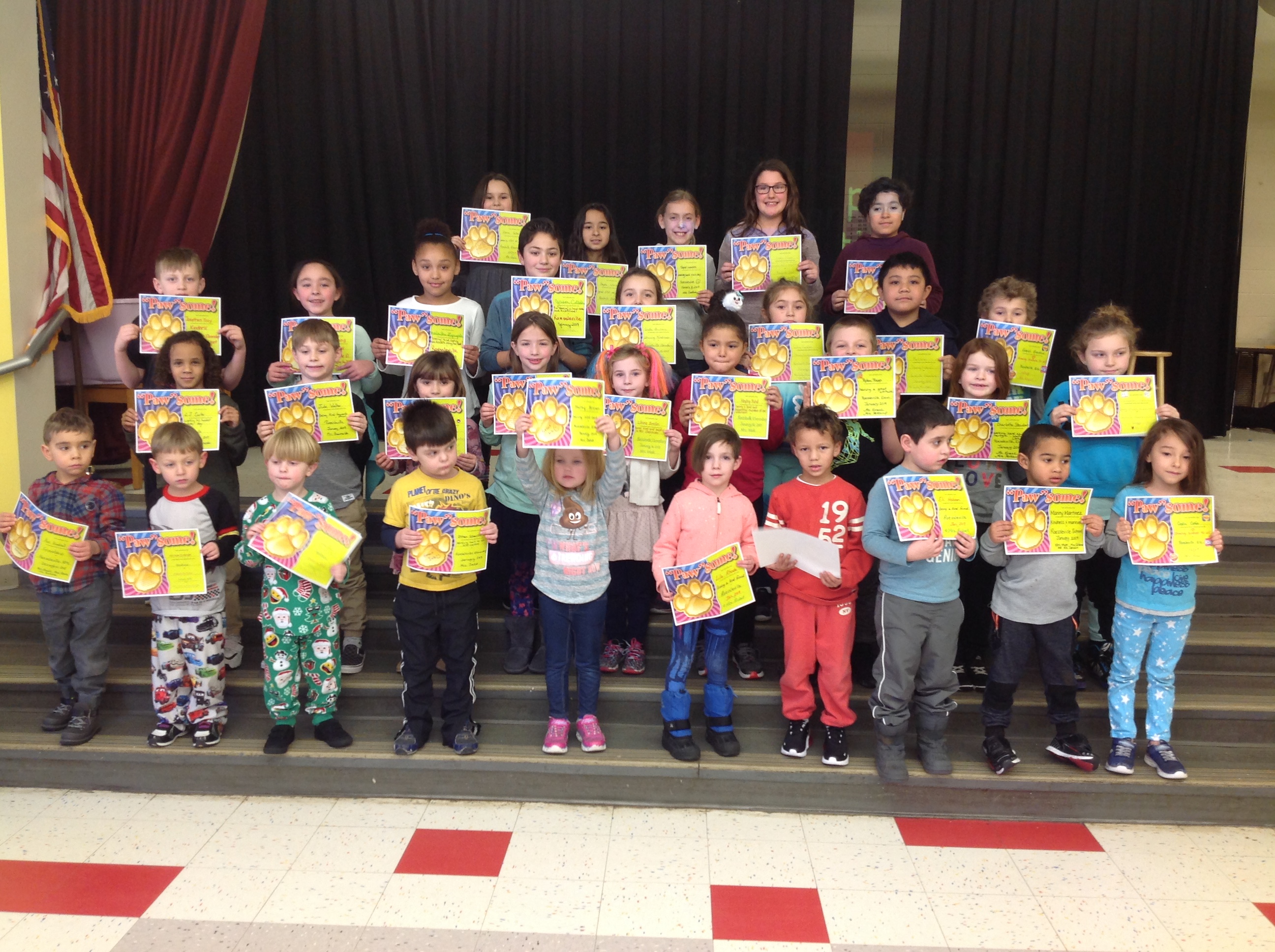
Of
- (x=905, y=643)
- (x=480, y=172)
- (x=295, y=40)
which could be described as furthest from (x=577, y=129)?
(x=905, y=643)

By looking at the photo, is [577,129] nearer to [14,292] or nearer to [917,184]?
[917,184]

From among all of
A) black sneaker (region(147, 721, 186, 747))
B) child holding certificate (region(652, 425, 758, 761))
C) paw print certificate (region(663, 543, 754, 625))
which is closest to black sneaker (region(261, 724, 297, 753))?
black sneaker (region(147, 721, 186, 747))

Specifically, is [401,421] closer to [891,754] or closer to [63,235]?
[891,754]

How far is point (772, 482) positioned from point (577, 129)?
319cm

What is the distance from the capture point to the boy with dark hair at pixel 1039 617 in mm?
2770

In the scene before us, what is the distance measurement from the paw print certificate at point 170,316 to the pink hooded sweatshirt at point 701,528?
1.73 metres

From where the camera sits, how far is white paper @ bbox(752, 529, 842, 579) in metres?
2.76

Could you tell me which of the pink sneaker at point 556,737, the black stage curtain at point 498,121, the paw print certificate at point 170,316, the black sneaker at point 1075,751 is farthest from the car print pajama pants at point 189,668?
the black stage curtain at point 498,121

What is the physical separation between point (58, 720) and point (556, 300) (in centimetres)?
216

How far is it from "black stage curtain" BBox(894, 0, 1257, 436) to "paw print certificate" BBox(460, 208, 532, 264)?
2943 millimetres

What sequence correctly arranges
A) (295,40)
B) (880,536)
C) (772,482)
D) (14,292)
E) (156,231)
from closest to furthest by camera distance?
(880,536), (772,482), (14,292), (156,231), (295,40)

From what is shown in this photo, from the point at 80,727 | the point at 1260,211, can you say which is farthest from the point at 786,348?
the point at 1260,211

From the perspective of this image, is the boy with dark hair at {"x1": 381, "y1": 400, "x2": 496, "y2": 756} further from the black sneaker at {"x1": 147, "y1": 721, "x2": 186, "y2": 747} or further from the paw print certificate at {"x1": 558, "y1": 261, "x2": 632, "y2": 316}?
the paw print certificate at {"x1": 558, "y1": 261, "x2": 632, "y2": 316}

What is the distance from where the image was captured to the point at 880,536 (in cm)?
274
